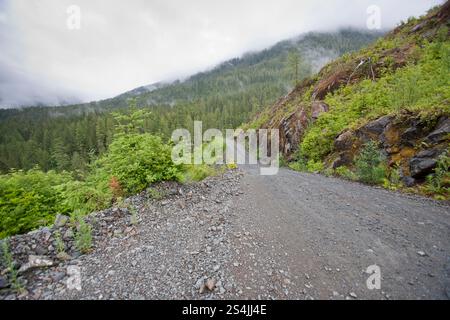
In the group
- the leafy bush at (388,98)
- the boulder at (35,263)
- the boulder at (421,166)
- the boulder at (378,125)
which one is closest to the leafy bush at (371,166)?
the boulder at (421,166)

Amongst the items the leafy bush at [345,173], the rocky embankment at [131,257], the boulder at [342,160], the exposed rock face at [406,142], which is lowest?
the rocky embankment at [131,257]

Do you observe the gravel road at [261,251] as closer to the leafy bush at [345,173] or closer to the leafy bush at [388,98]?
the leafy bush at [345,173]

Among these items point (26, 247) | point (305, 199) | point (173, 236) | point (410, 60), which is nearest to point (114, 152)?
point (26, 247)

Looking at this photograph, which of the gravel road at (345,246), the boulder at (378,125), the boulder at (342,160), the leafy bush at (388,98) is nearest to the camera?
the gravel road at (345,246)

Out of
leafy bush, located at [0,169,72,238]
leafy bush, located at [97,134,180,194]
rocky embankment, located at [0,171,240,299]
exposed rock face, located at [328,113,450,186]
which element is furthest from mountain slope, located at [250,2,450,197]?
leafy bush, located at [0,169,72,238]

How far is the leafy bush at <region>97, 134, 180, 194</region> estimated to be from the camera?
6398mm

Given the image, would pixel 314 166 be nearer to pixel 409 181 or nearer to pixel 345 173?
pixel 345 173

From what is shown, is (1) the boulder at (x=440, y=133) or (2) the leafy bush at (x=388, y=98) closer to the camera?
(1) the boulder at (x=440, y=133)

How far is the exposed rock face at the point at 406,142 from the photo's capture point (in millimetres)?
6426

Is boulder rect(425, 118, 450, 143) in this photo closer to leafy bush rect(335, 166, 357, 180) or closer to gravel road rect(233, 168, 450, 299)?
gravel road rect(233, 168, 450, 299)

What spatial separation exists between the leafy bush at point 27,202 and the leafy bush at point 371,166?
9.97 meters

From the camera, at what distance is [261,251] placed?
12.1ft

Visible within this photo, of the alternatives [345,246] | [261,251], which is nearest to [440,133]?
[345,246]

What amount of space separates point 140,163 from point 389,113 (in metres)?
10.2
